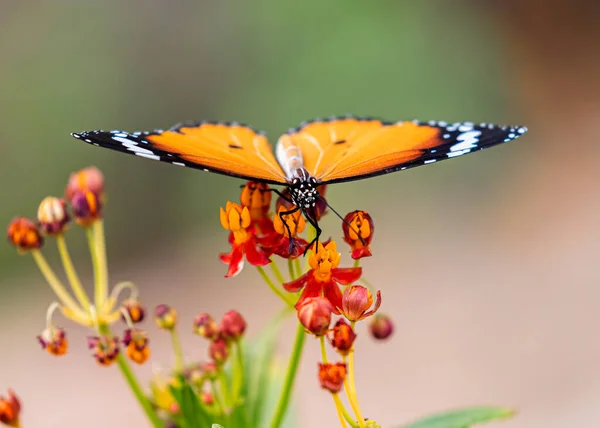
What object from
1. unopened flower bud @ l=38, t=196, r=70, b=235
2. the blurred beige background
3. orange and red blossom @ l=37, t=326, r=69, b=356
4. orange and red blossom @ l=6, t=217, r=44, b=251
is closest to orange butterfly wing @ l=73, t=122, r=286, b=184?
unopened flower bud @ l=38, t=196, r=70, b=235

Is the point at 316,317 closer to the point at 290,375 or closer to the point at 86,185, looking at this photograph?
the point at 290,375

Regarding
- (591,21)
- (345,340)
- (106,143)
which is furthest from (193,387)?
(591,21)

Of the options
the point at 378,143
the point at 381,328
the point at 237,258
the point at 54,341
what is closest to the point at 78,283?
the point at 54,341

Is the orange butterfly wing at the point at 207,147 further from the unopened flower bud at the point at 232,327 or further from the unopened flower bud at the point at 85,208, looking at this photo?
the unopened flower bud at the point at 232,327

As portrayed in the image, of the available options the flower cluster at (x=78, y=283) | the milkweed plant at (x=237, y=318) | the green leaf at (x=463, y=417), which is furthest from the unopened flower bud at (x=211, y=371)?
the green leaf at (x=463, y=417)

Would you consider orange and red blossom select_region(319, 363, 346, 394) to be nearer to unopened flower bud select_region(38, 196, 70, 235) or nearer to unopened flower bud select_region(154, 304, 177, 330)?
unopened flower bud select_region(154, 304, 177, 330)

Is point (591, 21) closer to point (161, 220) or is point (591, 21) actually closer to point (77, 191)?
point (161, 220)
